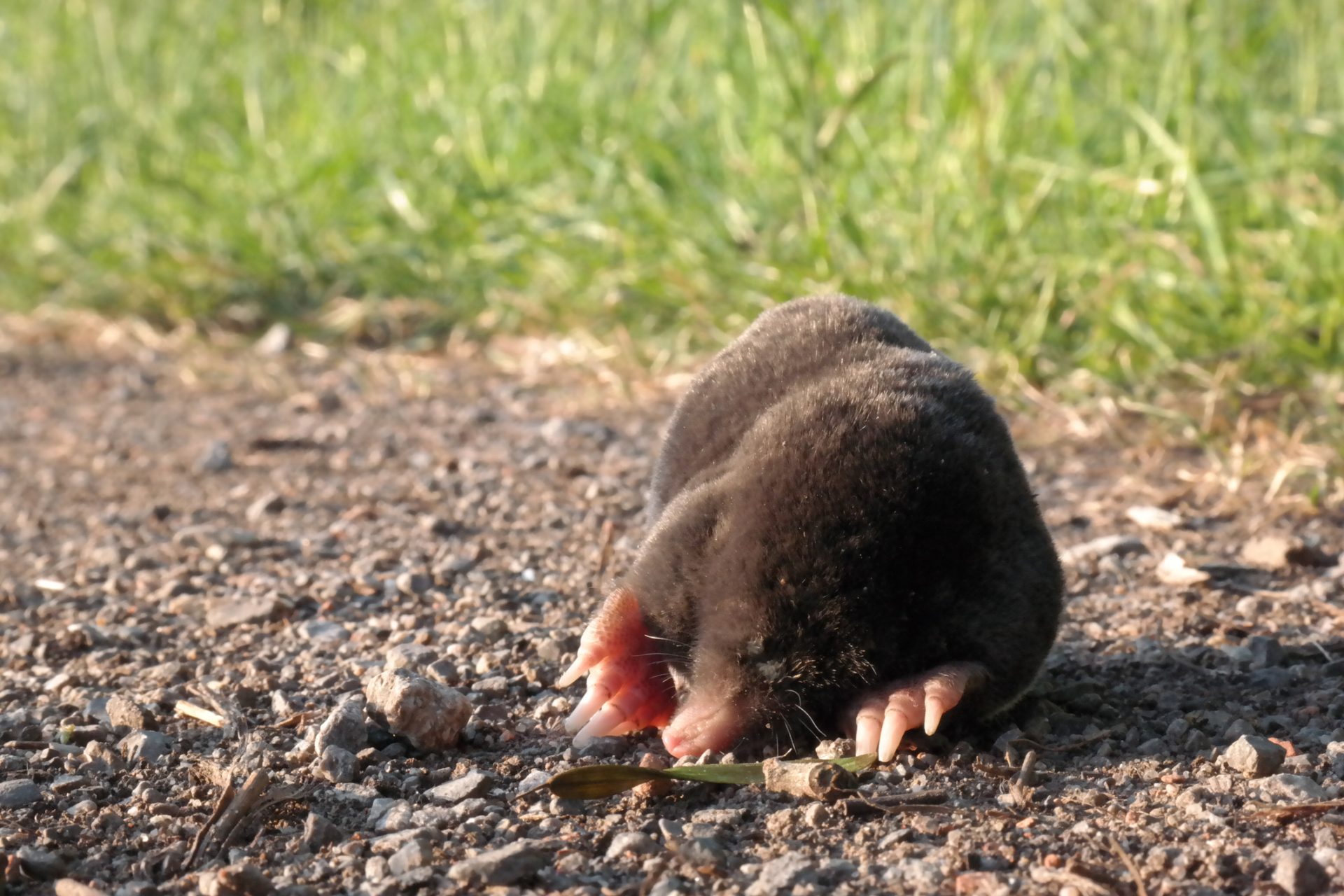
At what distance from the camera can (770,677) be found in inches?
80.4

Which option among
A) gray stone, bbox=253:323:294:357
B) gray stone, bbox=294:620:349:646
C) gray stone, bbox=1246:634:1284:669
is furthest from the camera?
gray stone, bbox=253:323:294:357

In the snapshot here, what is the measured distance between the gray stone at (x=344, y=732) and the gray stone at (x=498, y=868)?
399mm

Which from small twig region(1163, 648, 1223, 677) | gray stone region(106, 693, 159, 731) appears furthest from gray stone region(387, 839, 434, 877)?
small twig region(1163, 648, 1223, 677)

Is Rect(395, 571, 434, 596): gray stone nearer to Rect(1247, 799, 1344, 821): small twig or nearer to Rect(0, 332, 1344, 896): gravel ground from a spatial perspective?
Rect(0, 332, 1344, 896): gravel ground

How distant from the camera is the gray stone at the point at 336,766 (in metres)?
1.99

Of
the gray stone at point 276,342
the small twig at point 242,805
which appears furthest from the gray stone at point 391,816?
the gray stone at point 276,342

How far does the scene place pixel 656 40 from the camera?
18.8 ft

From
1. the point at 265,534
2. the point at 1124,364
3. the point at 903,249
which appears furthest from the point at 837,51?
the point at 265,534

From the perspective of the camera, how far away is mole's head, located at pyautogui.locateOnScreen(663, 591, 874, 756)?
202 centimetres

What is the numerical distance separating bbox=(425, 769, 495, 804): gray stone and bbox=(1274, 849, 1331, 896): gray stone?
3.12 ft

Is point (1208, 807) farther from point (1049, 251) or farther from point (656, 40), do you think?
point (656, 40)

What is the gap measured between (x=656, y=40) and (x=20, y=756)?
13.8ft

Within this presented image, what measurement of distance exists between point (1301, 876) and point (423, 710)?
1.11 m

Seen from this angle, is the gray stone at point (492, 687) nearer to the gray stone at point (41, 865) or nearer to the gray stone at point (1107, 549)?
the gray stone at point (41, 865)
